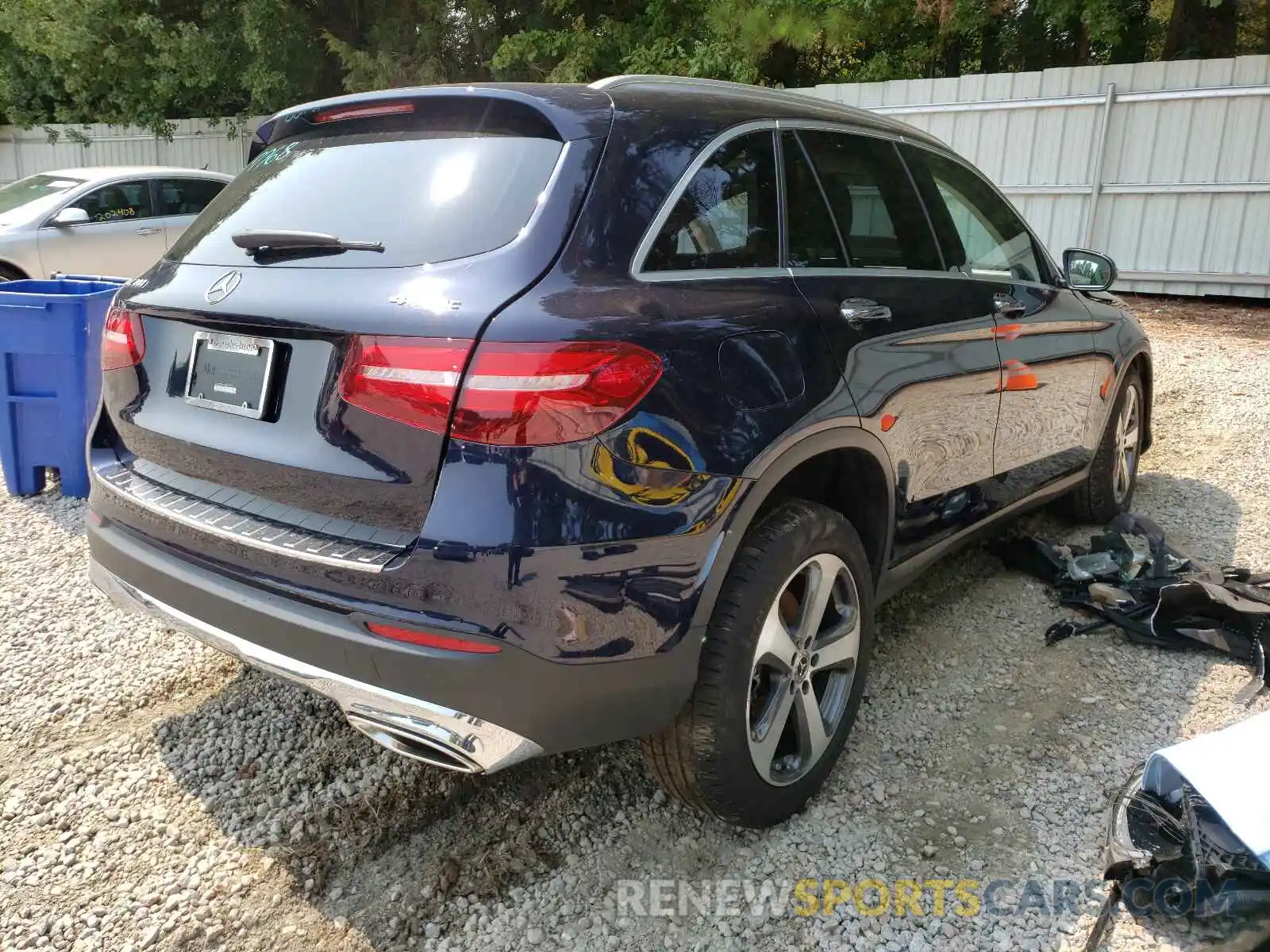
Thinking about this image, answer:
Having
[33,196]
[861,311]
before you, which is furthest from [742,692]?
[33,196]

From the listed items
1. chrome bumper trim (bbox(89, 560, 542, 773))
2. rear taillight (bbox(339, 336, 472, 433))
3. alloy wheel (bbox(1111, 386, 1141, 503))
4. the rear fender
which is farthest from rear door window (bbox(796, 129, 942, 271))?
alloy wheel (bbox(1111, 386, 1141, 503))

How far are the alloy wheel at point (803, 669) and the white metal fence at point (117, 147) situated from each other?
17.7m

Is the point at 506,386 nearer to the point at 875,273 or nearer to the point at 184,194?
the point at 875,273

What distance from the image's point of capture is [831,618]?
2.68 meters

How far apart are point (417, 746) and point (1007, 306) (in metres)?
2.61

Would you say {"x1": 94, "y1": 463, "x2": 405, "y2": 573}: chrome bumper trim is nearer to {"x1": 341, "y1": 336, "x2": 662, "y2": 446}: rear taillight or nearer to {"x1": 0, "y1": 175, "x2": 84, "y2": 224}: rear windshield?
{"x1": 341, "y1": 336, "x2": 662, "y2": 446}: rear taillight

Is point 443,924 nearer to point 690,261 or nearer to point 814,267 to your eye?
point 690,261

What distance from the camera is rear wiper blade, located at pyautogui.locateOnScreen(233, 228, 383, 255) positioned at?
85.5 inches

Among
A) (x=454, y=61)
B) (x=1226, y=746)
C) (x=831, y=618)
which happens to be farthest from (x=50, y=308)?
(x=454, y=61)

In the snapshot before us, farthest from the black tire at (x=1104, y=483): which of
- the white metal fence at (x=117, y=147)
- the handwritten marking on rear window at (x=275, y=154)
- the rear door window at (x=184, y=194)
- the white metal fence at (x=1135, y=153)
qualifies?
the white metal fence at (x=117, y=147)

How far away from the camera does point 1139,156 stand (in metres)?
10.9

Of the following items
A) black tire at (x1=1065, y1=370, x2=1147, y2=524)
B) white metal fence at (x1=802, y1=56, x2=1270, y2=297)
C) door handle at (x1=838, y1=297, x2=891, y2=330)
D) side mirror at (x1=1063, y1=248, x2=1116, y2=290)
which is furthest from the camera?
white metal fence at (x1=802, y1=56, x2=1270, y2=297)

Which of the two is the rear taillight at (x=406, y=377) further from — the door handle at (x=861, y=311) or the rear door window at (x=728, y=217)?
the door handle at (x=861, y=311)

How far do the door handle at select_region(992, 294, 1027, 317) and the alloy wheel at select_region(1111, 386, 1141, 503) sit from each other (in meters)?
1.38
